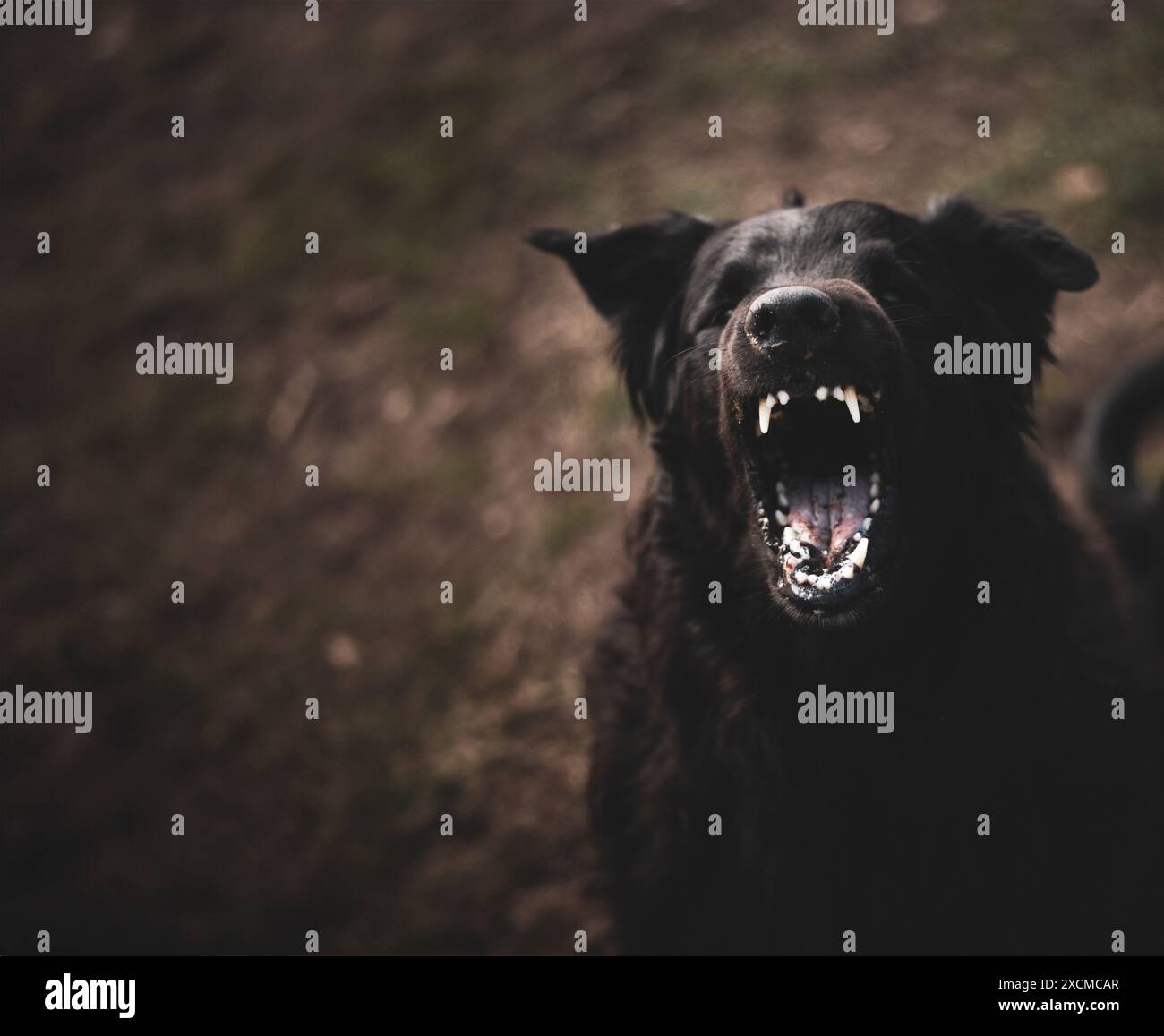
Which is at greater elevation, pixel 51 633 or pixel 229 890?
pixel 51 633

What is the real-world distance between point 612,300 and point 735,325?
62cm

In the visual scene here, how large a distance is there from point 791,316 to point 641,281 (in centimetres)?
76

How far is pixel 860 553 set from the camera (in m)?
2.45

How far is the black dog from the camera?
256cm

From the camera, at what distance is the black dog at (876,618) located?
256 cm

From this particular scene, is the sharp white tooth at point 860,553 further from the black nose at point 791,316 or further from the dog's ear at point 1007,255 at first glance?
the dog's ear at point 1007,255

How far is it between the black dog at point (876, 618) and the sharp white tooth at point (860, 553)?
0.07 feet

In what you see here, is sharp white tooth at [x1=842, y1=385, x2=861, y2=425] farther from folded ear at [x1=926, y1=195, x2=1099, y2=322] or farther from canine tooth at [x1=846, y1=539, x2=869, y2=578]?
folded ear at [x1=926, y1=195, x2=1099, y2=322]

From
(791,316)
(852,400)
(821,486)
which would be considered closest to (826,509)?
(821,486)

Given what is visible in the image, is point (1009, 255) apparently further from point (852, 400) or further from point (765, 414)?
point (765, 414)

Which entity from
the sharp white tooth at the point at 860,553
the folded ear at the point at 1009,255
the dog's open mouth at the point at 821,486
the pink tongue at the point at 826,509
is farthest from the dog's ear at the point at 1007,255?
the sharp white tooth at the point at 860,553

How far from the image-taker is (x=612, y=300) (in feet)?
9.98
